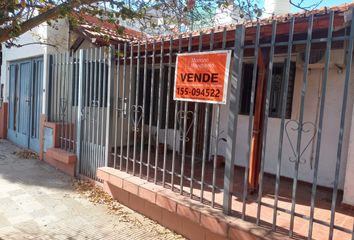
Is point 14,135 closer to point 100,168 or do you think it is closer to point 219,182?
point 100,168

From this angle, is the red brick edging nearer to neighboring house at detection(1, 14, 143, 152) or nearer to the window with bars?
the window with bars

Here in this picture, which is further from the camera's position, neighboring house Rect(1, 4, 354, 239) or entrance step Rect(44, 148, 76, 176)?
entrance step Rect(44, 148, 76, 176)

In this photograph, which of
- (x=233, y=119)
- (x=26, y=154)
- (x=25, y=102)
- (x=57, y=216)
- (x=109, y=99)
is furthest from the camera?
(x=25, y=102)

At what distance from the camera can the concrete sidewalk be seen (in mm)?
3932

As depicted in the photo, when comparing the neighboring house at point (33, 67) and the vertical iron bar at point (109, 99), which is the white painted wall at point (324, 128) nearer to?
the vertical iron bar at point (109, 99)

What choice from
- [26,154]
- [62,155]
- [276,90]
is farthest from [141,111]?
[26,154]

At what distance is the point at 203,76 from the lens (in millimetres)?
3672

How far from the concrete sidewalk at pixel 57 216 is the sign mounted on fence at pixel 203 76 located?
186 cm

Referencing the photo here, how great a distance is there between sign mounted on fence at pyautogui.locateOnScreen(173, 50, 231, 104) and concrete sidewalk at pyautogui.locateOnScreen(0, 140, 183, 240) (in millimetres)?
1864

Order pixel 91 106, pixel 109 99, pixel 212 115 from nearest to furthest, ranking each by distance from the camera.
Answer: pixel 109 99
pixel 91 106
pixel 212 115

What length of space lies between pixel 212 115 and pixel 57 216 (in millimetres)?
3722

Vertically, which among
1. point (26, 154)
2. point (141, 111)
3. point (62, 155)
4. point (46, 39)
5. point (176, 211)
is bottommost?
point (26, 154)

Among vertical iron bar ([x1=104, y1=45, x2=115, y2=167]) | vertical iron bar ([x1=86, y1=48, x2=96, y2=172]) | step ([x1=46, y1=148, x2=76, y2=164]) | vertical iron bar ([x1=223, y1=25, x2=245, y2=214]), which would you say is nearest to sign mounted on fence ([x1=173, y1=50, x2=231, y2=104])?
vertical iron bar ([x1=223, y1=25, x2=245, y2=214])

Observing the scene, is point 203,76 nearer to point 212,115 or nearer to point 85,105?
point 85,105
